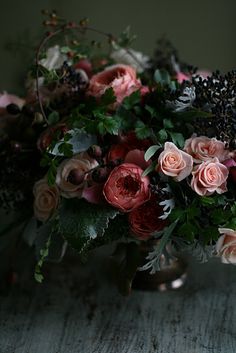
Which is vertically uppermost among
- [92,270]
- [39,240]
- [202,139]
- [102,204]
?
[202,139]

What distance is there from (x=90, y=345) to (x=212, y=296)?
272 millimetres

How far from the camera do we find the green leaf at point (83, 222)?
2.92 ft

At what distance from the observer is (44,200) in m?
1.01

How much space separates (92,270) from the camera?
119cm

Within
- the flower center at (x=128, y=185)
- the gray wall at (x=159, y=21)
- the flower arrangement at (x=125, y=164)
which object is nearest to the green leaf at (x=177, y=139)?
the flower arrangement at (x=125, y=164)

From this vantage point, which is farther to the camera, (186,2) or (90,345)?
(186,2)

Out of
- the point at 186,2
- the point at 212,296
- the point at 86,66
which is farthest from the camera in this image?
the point at 186,2

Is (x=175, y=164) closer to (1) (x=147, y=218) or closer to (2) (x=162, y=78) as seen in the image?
(1) (x=147, y=218)

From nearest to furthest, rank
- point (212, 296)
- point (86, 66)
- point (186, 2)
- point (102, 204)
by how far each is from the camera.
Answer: point (102, 204)
point (212, 296)
point (86, 66)
point (186, 2)

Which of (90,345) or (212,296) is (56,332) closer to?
(90,345)

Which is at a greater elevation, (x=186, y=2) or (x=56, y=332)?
(x=186, y=2)

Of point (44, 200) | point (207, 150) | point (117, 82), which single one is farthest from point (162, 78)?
point (44, 200)

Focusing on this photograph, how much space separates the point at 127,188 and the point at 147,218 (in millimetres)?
63

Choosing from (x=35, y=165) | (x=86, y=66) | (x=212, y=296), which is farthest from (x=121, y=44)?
(x=212, y=296)
